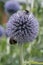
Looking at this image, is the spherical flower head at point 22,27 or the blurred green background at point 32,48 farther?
the blurred green background at point 32,48

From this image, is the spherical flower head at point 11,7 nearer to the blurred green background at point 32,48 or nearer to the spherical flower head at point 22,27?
the blurred green background at point 32,48

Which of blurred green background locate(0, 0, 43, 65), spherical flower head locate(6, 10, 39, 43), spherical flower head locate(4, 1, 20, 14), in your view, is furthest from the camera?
spherical flower head locate(4, 1, 20, 14)

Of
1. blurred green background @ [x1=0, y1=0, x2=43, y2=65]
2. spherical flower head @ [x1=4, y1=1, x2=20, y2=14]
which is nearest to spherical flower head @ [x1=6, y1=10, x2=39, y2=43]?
blurred green background @ [x1=0, y1=0, x2=43, y2=65]

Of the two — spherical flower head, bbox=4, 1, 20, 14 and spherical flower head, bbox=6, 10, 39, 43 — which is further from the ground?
spherical flower head, bbox=4, 1, 20, 14

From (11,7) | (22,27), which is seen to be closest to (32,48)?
(22,27)

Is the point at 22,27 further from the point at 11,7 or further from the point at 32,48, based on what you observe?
the point at 11,7

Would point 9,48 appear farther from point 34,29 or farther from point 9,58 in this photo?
point 34,29

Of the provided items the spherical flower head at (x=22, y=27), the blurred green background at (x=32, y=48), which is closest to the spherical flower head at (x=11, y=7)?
the blurred green background at (x=32, y=48)

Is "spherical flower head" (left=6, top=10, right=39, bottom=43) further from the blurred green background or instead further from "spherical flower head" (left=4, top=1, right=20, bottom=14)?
"spherical flower head" (left=4, top=1, right=20, bottom=14)
